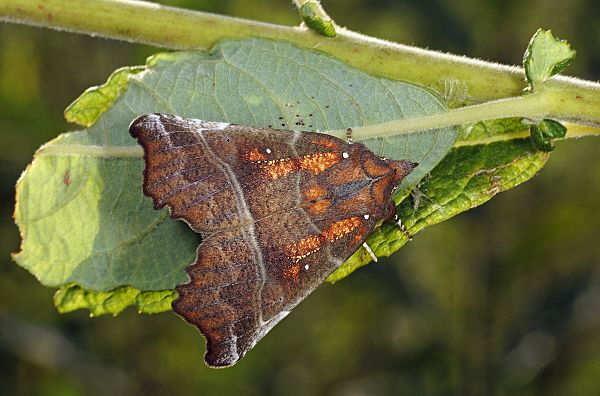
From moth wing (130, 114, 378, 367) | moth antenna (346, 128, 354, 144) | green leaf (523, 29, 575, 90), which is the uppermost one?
green leaf (523, 29, 575, 90)

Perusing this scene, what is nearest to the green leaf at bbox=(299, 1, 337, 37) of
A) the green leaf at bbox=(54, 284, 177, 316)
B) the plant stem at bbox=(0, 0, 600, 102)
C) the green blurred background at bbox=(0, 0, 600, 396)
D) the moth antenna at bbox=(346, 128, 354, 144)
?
the plant stem at bbox=(0, 0, 600, 102)

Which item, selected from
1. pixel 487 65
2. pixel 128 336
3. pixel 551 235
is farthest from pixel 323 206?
pixel 128 336

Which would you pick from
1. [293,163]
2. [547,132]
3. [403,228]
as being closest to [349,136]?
[293,163]

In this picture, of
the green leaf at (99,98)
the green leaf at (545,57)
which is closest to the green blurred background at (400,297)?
the green leaf at (99,98)

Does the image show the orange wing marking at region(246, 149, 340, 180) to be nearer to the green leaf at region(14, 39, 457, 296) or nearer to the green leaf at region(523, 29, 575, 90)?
the green leaf at region(14, 39, 457, 296)

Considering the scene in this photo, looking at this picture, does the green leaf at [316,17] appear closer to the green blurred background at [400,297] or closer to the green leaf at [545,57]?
A: the green leaf at [545,57]

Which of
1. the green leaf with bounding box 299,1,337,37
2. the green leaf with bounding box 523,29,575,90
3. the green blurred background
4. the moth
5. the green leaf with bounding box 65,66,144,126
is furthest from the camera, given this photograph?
the green blurred background

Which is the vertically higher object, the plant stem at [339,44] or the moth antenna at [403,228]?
the plant stem at [339,44]
